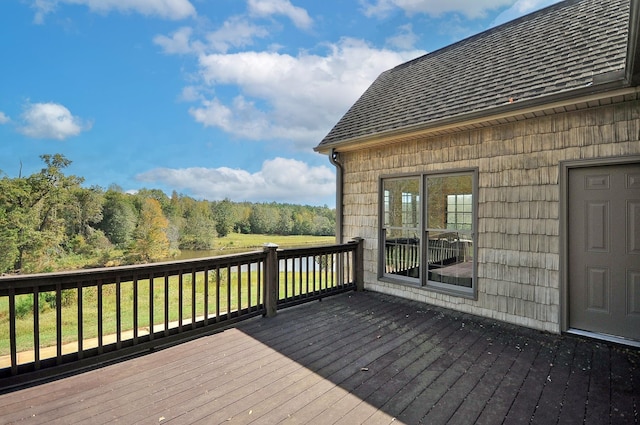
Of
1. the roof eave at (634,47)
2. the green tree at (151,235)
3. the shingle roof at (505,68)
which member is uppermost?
the shingle roof at (505,68)

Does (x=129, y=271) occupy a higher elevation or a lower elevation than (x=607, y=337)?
higher

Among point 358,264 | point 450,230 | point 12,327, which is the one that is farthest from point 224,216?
point 12,327

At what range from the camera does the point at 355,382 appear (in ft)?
8.32

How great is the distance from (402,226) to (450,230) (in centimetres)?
82

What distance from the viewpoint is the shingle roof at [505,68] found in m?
3.73

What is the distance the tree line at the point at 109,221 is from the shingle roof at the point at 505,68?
9974 mm

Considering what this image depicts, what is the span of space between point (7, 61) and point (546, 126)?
39948mm

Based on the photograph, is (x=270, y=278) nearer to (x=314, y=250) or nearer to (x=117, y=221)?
(x=314, y=250)

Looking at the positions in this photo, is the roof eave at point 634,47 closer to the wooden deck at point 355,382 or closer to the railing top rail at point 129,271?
the wooden deck at point 355,382

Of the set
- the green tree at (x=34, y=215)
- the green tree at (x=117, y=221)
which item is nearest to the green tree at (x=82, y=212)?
the green tree at (x=34, y=215)

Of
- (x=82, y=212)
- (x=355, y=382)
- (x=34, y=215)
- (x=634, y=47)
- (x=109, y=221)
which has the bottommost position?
(x=355, y=382)

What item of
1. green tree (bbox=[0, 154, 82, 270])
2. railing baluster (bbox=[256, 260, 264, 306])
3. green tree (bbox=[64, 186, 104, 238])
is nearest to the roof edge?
railing baluster (bbox=[256, 260, 264, 306])

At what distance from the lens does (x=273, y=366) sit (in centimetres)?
282

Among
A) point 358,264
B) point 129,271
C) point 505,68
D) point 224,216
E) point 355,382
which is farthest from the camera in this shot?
point 224,216
